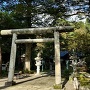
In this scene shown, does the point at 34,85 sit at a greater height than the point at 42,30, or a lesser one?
lesser

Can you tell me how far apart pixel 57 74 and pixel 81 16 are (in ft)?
27.0

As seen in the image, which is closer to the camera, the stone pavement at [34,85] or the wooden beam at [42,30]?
the stone pavement at [34,85]

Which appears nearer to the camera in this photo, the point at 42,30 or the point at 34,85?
the point at 34,85

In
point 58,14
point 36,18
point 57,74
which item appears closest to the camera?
point 57,74

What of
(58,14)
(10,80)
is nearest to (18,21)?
(58,14)

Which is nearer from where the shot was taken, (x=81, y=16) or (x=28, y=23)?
(x=81, y=16)

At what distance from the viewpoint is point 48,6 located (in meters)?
19.5

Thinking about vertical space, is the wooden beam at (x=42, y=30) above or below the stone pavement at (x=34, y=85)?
above

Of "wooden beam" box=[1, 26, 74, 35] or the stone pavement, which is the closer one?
the stone pavement

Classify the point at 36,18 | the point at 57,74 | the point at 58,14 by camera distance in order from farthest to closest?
the point at 36,18 → the point at 58,14 → the point at 57,74

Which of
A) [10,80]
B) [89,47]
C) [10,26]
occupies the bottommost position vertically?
[10,80]

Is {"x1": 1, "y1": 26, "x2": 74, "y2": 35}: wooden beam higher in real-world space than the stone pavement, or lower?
higher

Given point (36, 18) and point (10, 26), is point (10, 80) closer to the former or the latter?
point (10, 26)

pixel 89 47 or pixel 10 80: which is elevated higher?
pixel 89 47
